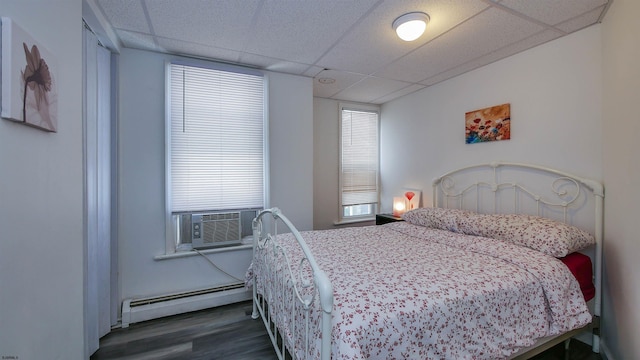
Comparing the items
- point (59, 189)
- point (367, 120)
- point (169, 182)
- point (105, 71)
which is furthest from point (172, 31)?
point (367, 120)

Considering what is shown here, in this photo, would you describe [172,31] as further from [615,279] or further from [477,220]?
[615,279]

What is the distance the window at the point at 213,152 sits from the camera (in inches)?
96.5

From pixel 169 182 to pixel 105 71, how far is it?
103 cm

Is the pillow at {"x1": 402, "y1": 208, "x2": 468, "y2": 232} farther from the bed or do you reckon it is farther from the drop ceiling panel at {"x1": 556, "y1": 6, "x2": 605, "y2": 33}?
the drop ceiling panel at {"x1": 556, "y1": 6, "x2": 605, "y2": 33}

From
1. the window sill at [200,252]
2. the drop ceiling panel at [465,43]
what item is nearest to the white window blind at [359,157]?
the drop ceiling panel at [465,43]

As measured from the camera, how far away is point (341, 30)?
6.51ft

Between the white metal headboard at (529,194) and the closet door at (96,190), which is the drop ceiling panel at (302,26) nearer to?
the closet door at (96,190)

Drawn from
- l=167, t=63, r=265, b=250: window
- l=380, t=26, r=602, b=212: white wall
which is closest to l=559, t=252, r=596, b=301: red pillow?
l=380, t=26, r=602, b=212: white wall

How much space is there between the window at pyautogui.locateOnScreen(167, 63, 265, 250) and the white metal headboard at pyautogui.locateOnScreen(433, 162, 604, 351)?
226 cm

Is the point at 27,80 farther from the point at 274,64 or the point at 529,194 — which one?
the point at 529,194

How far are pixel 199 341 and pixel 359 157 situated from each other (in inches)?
120

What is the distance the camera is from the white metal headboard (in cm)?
184

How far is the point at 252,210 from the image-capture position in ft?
9.12

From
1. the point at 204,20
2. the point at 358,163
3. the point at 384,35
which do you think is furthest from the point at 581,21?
the point at 204,20
